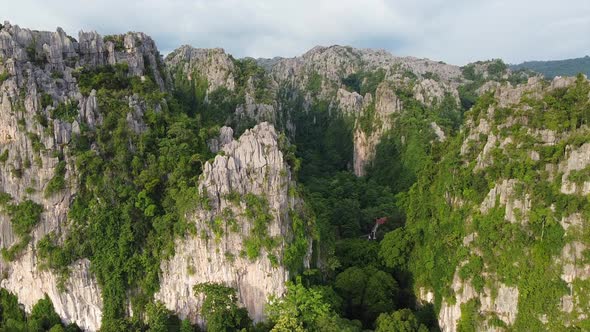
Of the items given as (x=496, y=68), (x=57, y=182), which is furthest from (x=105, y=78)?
(x=496, y=68)

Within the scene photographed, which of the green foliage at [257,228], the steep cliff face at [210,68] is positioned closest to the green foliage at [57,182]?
the green foliage at [257,228]

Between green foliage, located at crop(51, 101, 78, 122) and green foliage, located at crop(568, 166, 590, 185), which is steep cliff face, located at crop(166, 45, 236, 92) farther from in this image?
green foliage, located at crop(568, 166, 590, 185)

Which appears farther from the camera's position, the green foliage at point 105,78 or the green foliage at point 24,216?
the green foliage at point 105,78

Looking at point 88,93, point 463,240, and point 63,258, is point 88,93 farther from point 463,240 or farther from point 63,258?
point 463,240

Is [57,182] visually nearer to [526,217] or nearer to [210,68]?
[526,217]

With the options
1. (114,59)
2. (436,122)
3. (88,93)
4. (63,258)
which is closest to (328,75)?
(436,122)

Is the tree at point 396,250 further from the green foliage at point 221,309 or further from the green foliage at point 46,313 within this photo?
the green foliage at point 46,313
